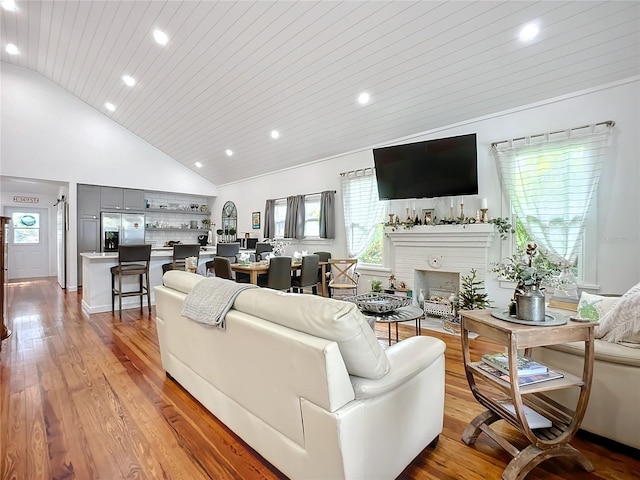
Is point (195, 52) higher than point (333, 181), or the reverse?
point (195, 52)

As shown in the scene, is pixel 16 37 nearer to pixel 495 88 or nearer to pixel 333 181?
pixel 333 181

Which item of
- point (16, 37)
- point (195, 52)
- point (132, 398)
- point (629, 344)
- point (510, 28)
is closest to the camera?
point (629, 344)

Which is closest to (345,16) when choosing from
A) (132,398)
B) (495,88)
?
(495,88)

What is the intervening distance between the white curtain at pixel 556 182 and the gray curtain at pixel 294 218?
150 inches

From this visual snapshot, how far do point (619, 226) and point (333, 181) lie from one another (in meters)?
4.15

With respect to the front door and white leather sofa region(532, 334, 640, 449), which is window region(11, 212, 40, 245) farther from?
white leather sofa region(532, 334, 640, 449)

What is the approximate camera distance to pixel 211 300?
1.87 metres

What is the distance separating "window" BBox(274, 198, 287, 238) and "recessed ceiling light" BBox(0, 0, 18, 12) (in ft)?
16.7

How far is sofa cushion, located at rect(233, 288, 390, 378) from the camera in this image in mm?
1260

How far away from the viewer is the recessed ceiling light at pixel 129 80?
555cm

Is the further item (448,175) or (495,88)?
(448,175)

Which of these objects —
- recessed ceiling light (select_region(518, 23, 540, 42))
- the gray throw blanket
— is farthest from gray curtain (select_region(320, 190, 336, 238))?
the gray throw blanket

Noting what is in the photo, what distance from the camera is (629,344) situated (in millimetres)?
1788

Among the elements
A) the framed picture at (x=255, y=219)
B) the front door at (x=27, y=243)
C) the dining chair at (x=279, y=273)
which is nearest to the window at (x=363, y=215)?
the dining chair at (x=279, y=273)
